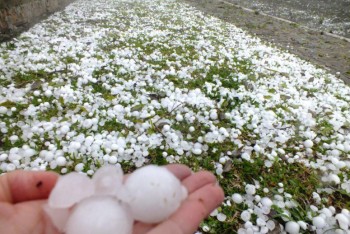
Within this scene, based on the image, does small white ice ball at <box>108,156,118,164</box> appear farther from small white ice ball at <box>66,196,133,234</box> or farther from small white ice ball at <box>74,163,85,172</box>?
small white ice ball at <box>66,196,133,234</box>

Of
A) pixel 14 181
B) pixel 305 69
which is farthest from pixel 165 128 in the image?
pixel 305 69

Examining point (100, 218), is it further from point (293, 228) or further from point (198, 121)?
point (198, 121)

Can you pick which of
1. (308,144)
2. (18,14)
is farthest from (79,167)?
(18,14)

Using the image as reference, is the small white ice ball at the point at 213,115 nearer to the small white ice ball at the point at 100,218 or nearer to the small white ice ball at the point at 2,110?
the small white ice ball at the point at 100,218

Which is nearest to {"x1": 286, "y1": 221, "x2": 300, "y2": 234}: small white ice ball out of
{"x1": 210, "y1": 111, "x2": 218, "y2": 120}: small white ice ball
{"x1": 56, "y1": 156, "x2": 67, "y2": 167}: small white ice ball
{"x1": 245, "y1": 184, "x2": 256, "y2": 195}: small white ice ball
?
{"x1": 245, "y1": 184, "x2": 256, "y2": 195}: small white ice ball

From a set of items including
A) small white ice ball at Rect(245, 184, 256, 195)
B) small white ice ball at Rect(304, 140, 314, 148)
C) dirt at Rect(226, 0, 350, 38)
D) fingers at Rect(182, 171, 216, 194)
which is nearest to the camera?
fingers at Rect(182, 171, 216, 194)
